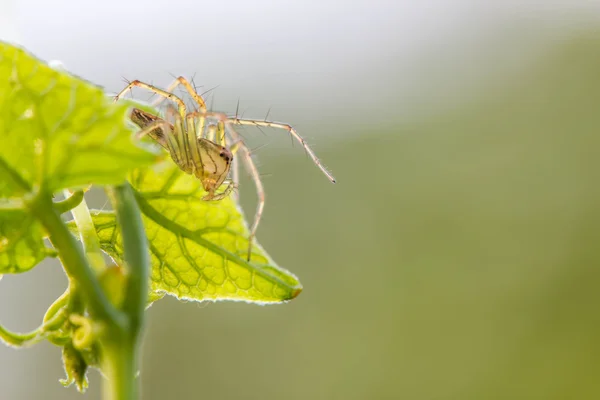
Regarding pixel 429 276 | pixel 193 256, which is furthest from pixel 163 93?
pixel 429 276

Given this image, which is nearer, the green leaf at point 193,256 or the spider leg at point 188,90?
the green leaf at point 193,256

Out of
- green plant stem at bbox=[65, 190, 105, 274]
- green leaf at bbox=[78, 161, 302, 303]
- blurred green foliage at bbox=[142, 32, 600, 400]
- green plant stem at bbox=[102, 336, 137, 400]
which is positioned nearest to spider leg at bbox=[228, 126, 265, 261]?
green leaf at bbox=[78, 161, 302, 303]

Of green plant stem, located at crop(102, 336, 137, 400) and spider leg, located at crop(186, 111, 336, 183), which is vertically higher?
spider leg, located at crop(186, 111, 336, 183)

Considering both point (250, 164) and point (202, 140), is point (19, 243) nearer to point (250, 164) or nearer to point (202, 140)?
point (202, 140)

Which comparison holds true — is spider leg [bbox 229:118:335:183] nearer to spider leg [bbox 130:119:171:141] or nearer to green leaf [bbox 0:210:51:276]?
spider leg [bbox 130:119:171:141]

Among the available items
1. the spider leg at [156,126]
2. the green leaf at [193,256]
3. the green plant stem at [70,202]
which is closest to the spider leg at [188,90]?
the spider leg at [156,126]

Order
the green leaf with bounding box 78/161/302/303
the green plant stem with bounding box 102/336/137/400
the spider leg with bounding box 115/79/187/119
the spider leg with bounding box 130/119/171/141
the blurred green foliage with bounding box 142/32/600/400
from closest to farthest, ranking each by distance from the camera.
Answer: the green plant stem with bounding box 102/336/137/400 → the green leaf with bounding box 78/161/302/303 → the spider leg with bounding box 130/119/171/141 → the spider leg with bounding box 115/79/187/119 → the blurred green foliage with bounding box 142/32/600/400

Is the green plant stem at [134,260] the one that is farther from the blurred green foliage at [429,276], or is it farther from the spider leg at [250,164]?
the blurred green foliage at [429,276]
